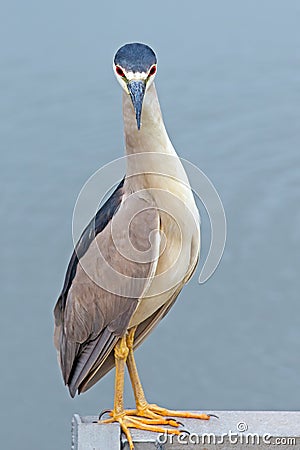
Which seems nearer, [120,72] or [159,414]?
[120,72]

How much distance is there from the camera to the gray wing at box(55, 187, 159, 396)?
6.42 ft

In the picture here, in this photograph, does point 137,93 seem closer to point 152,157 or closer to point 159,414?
point 152,157

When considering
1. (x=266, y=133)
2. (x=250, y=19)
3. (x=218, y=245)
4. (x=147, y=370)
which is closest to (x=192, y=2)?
(x=250, y=19)

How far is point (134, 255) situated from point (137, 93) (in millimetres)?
335

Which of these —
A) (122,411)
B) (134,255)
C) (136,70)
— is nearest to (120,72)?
(136,70)

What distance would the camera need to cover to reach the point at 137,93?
71.4 inches

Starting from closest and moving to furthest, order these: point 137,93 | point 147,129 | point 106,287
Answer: point 137,93 → point 147,129 → point 106,287

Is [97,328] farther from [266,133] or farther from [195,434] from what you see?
[266,133]

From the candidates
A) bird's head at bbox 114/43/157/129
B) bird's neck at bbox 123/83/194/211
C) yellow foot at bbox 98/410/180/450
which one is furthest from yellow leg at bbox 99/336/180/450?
bird's head at bbox 114/43/157/129

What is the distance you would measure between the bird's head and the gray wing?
22cm

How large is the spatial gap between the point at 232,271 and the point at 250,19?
Result: 238cm

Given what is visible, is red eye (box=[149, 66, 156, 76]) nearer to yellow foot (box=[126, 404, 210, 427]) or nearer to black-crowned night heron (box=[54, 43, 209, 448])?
black-crowned night heron (box=[54, 43, 209, 448])

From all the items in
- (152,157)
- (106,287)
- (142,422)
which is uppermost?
(152,157)

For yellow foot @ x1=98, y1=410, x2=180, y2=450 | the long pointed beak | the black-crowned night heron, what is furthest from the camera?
yellow foot @ x1=98, y1=410, x2=180, y2=450
